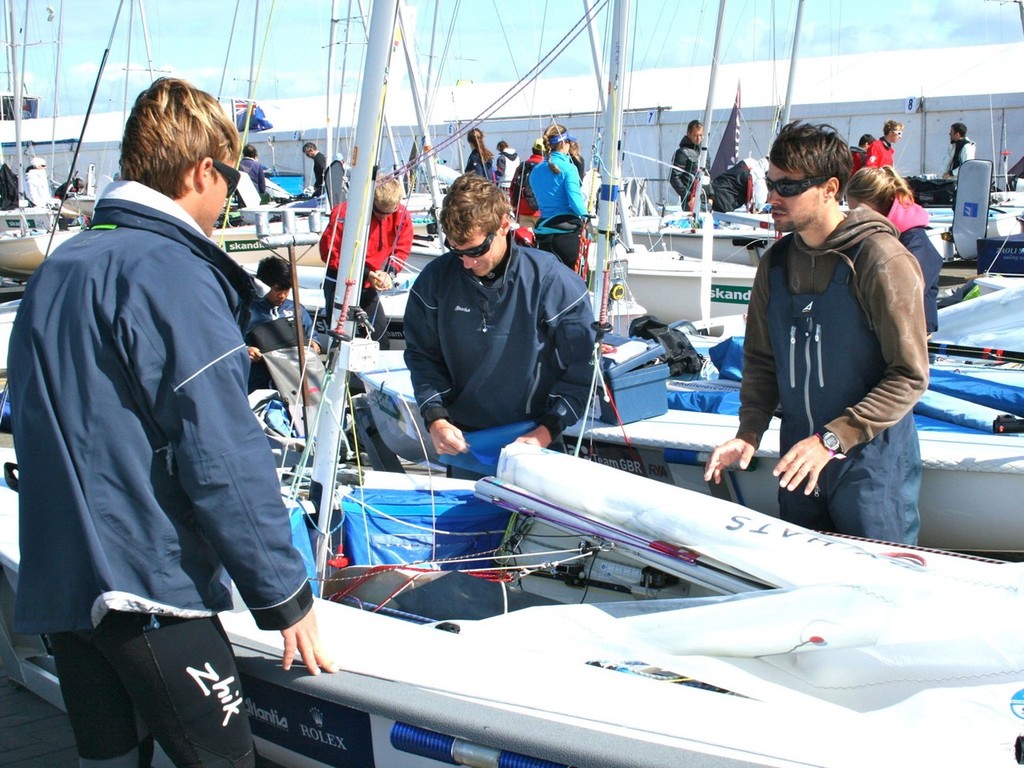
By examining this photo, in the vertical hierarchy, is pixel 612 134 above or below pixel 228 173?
above

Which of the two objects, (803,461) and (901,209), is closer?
(803,461)

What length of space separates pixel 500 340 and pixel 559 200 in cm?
545

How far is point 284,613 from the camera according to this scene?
5.89ft

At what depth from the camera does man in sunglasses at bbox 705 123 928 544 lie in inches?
96.4

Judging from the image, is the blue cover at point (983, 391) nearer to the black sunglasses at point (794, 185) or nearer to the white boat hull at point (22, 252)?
the black sunglasses at point (794, 185)

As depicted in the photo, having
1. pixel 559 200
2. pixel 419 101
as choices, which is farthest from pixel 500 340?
pixel 419 101

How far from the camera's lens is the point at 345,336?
9.14 feet

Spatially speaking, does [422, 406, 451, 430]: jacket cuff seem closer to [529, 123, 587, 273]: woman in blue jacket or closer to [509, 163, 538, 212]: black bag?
[529, 123, 587, 273]: woman in blue jacket

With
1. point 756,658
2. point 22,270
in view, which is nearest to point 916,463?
point 756,658

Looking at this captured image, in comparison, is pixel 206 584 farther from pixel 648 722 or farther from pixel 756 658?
pixel 756 658

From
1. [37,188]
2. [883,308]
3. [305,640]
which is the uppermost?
[37,188]

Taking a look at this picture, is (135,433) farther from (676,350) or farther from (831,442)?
(676,350)

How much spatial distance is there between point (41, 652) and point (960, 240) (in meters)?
12.0

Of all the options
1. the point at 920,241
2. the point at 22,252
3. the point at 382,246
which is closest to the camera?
the point at 920,241
